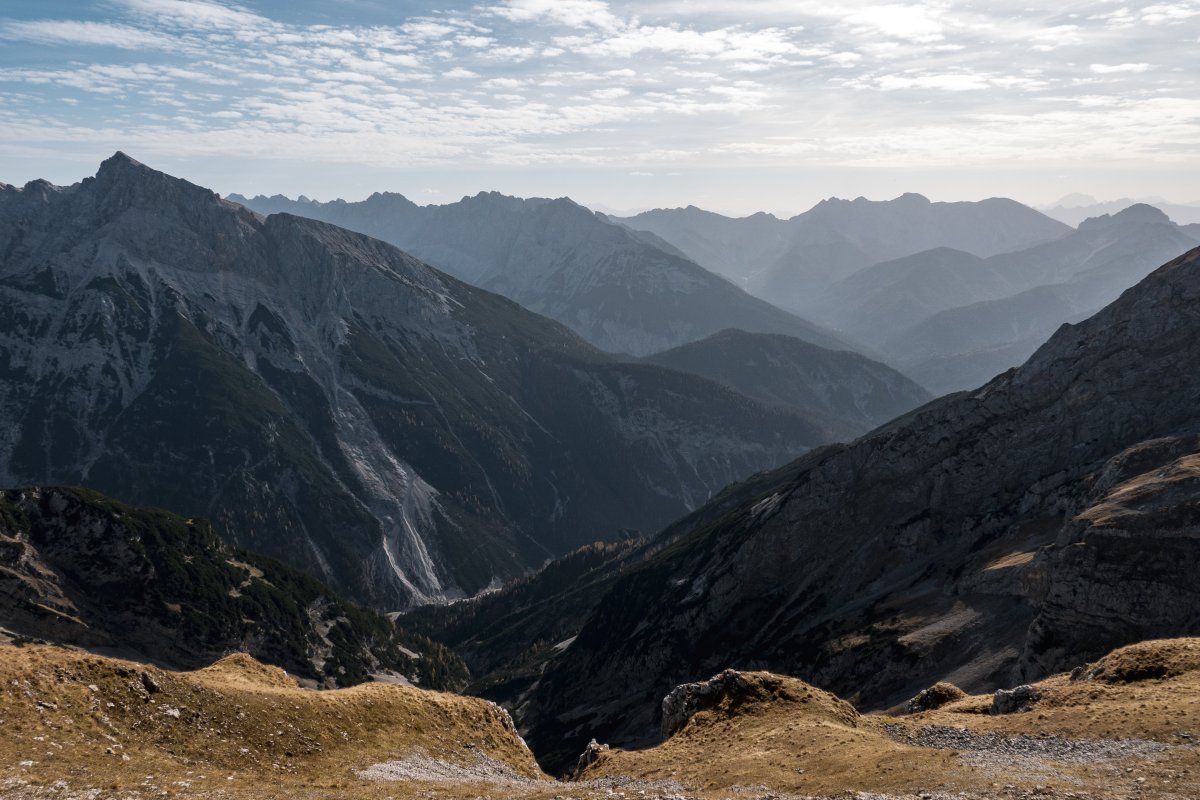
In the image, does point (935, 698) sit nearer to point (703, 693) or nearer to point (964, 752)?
point (703, 693)

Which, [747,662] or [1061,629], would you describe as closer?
[1061,629]

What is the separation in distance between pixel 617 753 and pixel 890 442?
125 metres

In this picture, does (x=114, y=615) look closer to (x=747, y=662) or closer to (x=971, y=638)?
(x=747, y=662)

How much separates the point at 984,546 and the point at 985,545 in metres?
0.30

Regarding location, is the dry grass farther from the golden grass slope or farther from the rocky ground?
the golden grass slope

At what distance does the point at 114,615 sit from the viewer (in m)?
199

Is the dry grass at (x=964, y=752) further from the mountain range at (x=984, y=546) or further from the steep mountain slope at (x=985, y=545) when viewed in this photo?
the mountain range at (x=984, y=546)

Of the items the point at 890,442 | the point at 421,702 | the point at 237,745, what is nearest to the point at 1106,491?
the point at 890,442

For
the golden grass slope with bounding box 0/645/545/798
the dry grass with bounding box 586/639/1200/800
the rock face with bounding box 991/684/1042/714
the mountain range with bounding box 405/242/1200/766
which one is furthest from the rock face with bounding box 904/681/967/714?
the golden grass slope with bounding box 0/645/545/798

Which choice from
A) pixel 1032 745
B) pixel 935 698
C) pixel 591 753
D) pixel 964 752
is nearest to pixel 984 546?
pixel 935 698

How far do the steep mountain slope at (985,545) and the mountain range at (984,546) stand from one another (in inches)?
12.1

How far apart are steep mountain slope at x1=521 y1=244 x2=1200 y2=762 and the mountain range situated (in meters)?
0.31

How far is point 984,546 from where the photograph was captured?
138 m

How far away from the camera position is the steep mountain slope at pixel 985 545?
9862 cm
